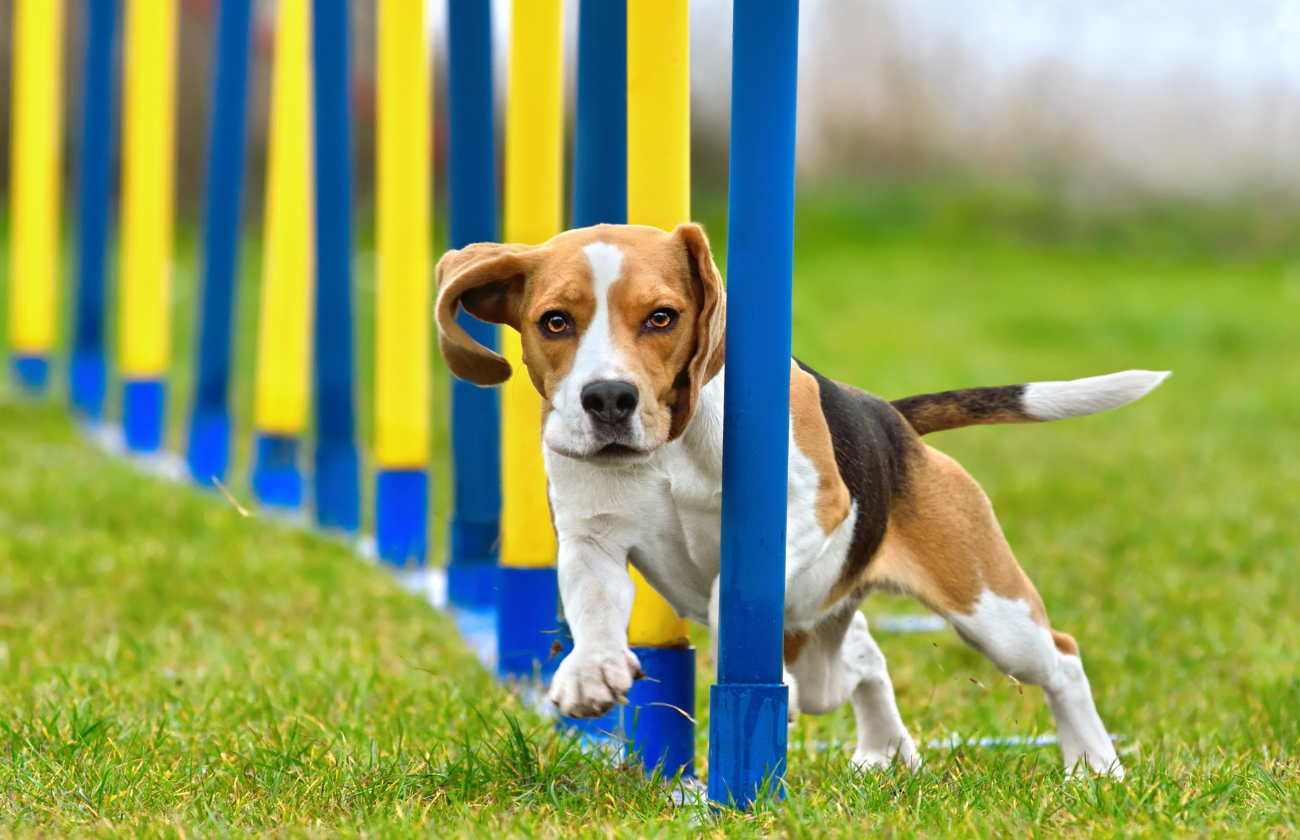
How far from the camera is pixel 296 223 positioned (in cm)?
719

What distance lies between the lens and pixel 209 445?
7.88 meters

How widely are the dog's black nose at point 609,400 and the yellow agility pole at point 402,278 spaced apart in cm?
331

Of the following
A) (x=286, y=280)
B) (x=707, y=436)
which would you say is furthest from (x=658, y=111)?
(x=286, y=280)

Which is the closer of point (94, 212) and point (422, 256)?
point (422, 256)

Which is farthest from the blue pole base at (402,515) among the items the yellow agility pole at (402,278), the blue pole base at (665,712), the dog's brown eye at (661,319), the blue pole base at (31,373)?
the blue pole base at (31,373)

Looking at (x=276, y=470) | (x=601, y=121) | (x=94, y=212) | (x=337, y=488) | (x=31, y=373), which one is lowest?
(x=31, y=373)

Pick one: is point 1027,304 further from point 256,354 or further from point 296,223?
point 296,223

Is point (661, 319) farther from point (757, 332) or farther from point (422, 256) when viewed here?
point (422, 256)

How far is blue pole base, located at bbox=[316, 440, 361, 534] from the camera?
6500 millimetres

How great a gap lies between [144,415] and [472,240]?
4.87 m

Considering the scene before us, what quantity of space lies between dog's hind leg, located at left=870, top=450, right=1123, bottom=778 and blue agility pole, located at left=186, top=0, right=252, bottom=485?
5395 millimetres

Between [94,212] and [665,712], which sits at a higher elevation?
[94,212]

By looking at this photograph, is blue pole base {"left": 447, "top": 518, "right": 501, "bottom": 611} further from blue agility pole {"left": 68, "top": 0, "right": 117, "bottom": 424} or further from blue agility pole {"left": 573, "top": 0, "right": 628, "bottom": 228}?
blue agility pole {"left": 68, "top": 0, "right": 117, "bottom": 424}

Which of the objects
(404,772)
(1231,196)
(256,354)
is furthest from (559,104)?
(1231,196)
